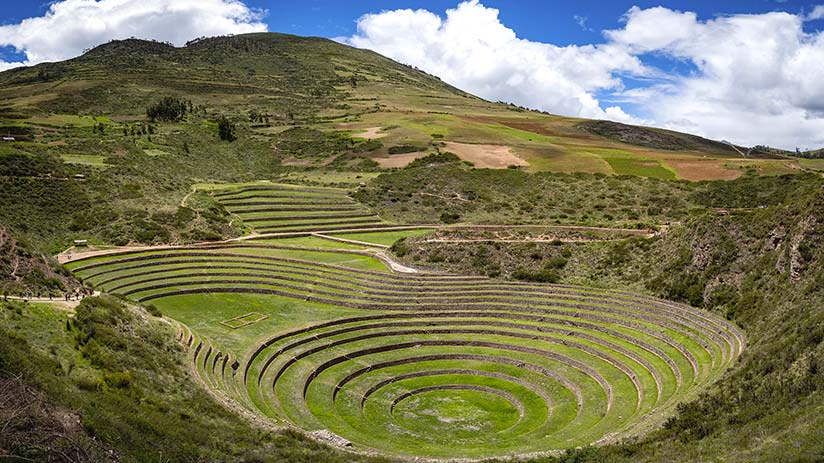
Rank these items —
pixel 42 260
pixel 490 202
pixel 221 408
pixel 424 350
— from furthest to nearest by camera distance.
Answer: pixel 490 202, pixel 424 350, pixel 42 260, pixel 221 408

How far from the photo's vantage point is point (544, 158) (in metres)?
79.0

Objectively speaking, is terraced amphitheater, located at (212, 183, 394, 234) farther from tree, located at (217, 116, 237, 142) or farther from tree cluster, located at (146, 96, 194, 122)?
tree cluster, located at (146, 96, 194, 122)

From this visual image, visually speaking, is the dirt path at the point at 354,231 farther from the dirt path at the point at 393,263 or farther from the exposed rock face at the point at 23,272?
the exposed rock face at the point at 23,272

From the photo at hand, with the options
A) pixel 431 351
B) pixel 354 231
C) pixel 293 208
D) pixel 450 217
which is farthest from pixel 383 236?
pixel 431 351

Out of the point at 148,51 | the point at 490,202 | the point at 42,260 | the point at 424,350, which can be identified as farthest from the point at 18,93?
the point at 424,350

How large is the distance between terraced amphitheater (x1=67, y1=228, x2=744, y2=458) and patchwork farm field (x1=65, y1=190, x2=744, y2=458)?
0.09 m

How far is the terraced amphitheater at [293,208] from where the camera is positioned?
55.7 meters

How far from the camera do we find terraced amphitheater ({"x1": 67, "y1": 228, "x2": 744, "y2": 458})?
2159 cm

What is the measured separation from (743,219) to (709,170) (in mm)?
Answer: 40556

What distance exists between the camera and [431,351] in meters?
28.8

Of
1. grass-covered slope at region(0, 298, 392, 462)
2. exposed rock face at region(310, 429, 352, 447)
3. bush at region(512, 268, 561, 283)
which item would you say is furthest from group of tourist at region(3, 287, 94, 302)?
bush at region(512, 268, 561, 283)

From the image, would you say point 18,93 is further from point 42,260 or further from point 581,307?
point 581,307

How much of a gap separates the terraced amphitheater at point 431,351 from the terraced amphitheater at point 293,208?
1560cm

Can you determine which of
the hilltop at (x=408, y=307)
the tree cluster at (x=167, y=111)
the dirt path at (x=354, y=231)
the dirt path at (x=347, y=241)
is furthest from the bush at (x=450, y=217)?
the tree cluster at (x=167, y=111)
